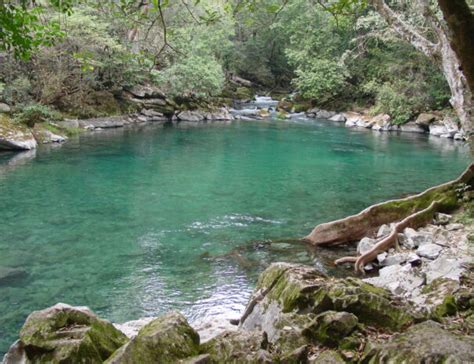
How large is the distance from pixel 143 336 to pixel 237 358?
0.74m

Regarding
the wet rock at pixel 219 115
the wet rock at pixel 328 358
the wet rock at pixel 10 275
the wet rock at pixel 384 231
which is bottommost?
the wet rock at pixel 10 275

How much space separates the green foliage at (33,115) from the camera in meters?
21.1

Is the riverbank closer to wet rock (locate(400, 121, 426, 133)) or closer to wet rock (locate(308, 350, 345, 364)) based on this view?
wet rock (locate(308, 350, 345, 364))

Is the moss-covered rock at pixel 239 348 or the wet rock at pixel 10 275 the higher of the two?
the moss-covered rock at pixel 239 348

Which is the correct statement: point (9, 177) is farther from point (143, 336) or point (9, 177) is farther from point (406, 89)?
point (406, 89)

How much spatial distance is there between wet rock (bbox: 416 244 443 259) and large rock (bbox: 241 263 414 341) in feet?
11.8

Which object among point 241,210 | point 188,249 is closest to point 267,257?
point 188,249

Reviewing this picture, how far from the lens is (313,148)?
22.4m

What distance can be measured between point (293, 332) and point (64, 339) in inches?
75.1

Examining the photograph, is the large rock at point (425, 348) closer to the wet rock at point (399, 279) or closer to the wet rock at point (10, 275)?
the wet rock at point (399, 279)

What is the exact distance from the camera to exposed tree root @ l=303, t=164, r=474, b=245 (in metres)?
9.06

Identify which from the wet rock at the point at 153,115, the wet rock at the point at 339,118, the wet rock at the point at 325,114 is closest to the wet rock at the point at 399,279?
the wet rock at the point at 153,115

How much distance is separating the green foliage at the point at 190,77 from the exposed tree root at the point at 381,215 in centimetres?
2548

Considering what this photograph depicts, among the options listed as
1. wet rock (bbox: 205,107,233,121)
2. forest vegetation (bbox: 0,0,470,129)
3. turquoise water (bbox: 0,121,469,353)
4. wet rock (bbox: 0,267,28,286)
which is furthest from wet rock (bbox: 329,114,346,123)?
wet rock (bbox: 0,267,28,286)
